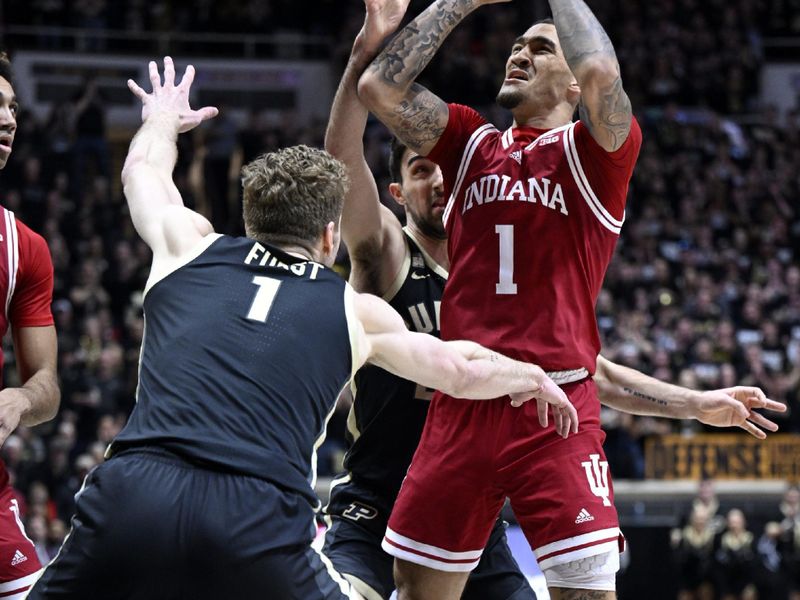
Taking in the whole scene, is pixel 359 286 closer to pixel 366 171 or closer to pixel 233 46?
pixel 366 171

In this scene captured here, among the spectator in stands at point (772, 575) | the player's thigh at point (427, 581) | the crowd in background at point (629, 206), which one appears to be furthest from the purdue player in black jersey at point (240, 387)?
the spectator in stands at point (772, 575)

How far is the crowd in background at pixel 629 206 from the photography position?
15.9 metres

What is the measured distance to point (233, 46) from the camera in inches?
1009

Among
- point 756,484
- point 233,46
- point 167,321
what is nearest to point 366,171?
point 167,321

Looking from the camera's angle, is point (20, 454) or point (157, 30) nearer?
point (20, 454)

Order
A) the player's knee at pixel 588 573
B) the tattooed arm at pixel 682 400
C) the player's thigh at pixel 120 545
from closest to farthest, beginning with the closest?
the player's thigh at pixel 120 545
the player's knee at pixel 588 573
the tattooed arm at pixel 682 400

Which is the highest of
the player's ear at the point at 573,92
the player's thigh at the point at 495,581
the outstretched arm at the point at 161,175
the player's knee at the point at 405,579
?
the player's ear at the point at 573,92

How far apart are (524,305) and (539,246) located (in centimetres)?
27

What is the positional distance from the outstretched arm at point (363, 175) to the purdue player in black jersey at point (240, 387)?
1.31 metres

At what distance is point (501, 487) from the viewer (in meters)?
5.32

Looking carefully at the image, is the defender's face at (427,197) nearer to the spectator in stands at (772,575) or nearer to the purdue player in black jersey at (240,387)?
the purdue player in black jersey at (240,387)

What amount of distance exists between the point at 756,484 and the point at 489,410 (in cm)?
1240

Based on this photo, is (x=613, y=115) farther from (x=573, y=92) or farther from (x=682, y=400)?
(x=682, y=400)

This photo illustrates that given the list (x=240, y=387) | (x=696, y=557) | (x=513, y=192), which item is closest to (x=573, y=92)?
(x=513, y=192)
